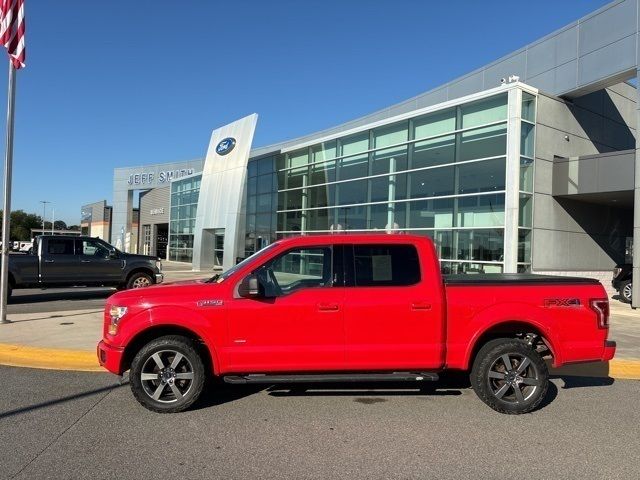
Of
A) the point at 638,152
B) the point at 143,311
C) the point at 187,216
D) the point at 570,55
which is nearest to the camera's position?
the point at 143,311

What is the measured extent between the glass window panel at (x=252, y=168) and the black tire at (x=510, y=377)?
26.8 metres

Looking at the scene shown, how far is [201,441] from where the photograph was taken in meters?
4.49

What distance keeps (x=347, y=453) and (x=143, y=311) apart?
2441 millimetres

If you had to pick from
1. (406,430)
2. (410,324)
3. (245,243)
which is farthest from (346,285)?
(245,243)

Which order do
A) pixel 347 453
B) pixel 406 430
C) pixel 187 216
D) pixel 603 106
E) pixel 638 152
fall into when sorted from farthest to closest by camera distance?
pixel 187 216 → pixel 603 106 → pixel 638 152 → pixel 406 430 → pixel 347 453

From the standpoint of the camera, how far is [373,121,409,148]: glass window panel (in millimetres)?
20719

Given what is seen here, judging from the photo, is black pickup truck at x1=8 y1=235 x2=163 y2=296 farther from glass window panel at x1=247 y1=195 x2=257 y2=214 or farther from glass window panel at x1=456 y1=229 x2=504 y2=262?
glass window panel at x1=247 y1=195 x2=257 y2=214

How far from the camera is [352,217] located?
22938 millimetres

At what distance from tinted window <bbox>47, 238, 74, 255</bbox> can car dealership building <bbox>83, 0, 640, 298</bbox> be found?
11.1 metres

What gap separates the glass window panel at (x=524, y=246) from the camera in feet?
53.2

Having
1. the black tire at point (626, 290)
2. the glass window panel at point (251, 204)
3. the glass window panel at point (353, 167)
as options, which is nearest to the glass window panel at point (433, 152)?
the glass window panel at point (353, 167)

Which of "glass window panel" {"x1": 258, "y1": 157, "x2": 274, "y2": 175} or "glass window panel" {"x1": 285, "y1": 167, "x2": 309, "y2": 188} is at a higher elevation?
"glass window panel" {"x1": 258, "y1": 157, "x2": 274, "y2": 175}

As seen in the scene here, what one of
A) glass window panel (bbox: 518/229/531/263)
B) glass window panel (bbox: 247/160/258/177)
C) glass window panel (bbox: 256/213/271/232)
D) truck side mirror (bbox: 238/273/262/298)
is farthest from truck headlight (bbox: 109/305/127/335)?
glass window panel (bbox: 247/160/258/177)

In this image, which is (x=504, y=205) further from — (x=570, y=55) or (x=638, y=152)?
(x=570, y=55)
